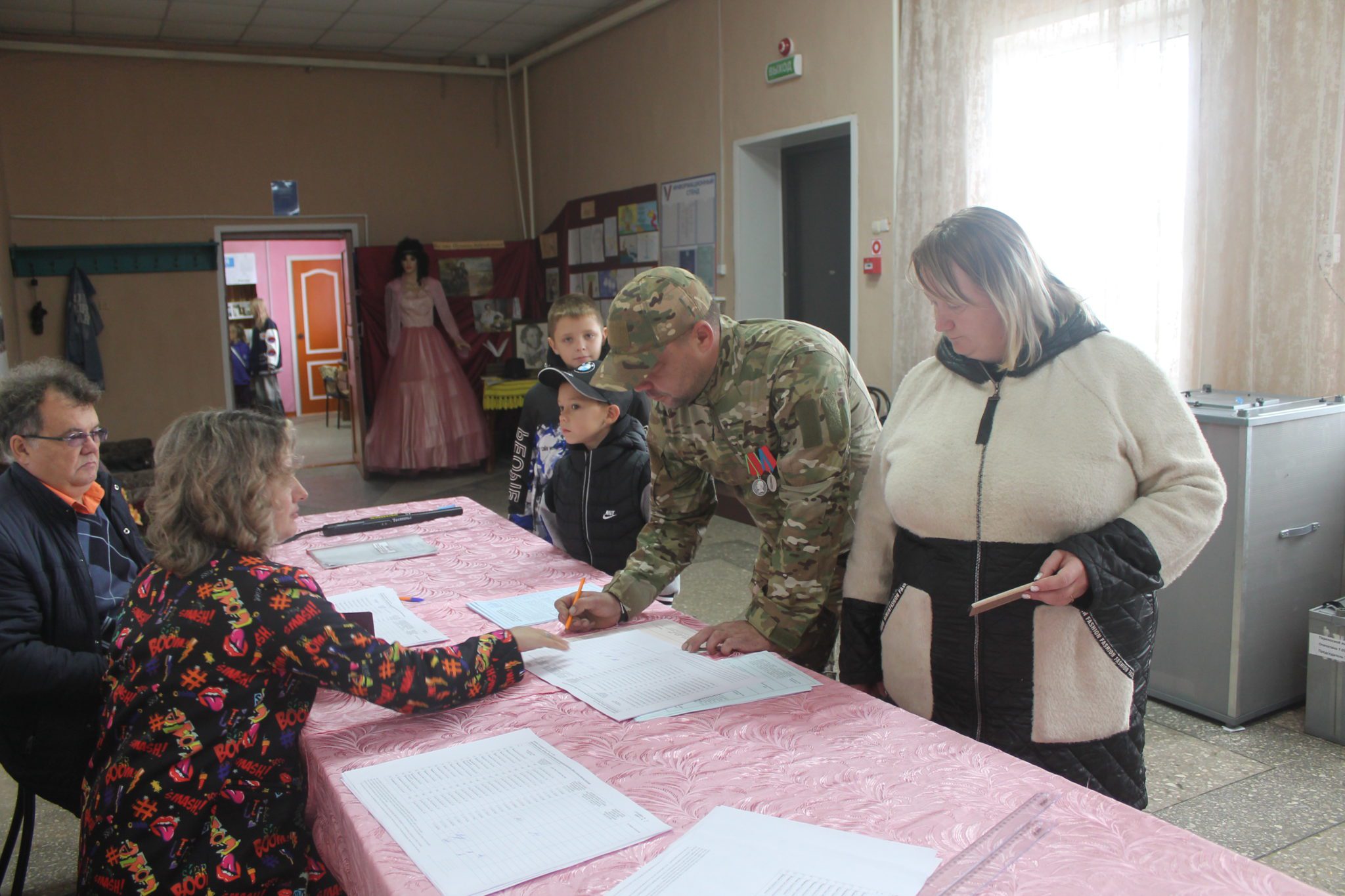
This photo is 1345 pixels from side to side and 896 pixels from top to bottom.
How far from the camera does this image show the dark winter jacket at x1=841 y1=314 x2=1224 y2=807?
146cm

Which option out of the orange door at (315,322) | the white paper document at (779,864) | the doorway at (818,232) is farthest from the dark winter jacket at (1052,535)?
the orange door at (315,322)

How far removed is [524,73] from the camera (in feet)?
27.8

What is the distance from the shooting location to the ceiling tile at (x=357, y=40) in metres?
7.52

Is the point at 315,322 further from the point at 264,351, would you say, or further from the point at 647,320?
the point at 647,320

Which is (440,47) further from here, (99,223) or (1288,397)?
(1288,397)

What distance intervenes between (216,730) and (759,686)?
0.83 metres

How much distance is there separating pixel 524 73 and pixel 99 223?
3599mm

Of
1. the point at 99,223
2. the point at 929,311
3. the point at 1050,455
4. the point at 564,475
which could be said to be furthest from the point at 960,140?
the point at 99,223

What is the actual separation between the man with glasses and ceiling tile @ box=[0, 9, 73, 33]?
19.5 ft

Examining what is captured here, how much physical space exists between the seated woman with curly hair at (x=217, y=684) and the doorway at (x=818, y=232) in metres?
4.47

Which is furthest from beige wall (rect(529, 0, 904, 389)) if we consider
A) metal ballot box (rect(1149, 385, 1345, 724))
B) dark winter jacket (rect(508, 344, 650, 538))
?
dark winter jacket (rect(508, 344, 650, 538))

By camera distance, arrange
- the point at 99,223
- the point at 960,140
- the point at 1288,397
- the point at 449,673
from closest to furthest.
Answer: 1. the point at 449,673
2. the point at 1288,397
3. the point at 960,140
4. the point at 99,223

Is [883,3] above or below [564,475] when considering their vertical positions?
above

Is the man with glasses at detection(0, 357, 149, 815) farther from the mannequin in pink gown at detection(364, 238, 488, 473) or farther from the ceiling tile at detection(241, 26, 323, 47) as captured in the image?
the ceiling tile at detection(241, 26, 323, 47)
